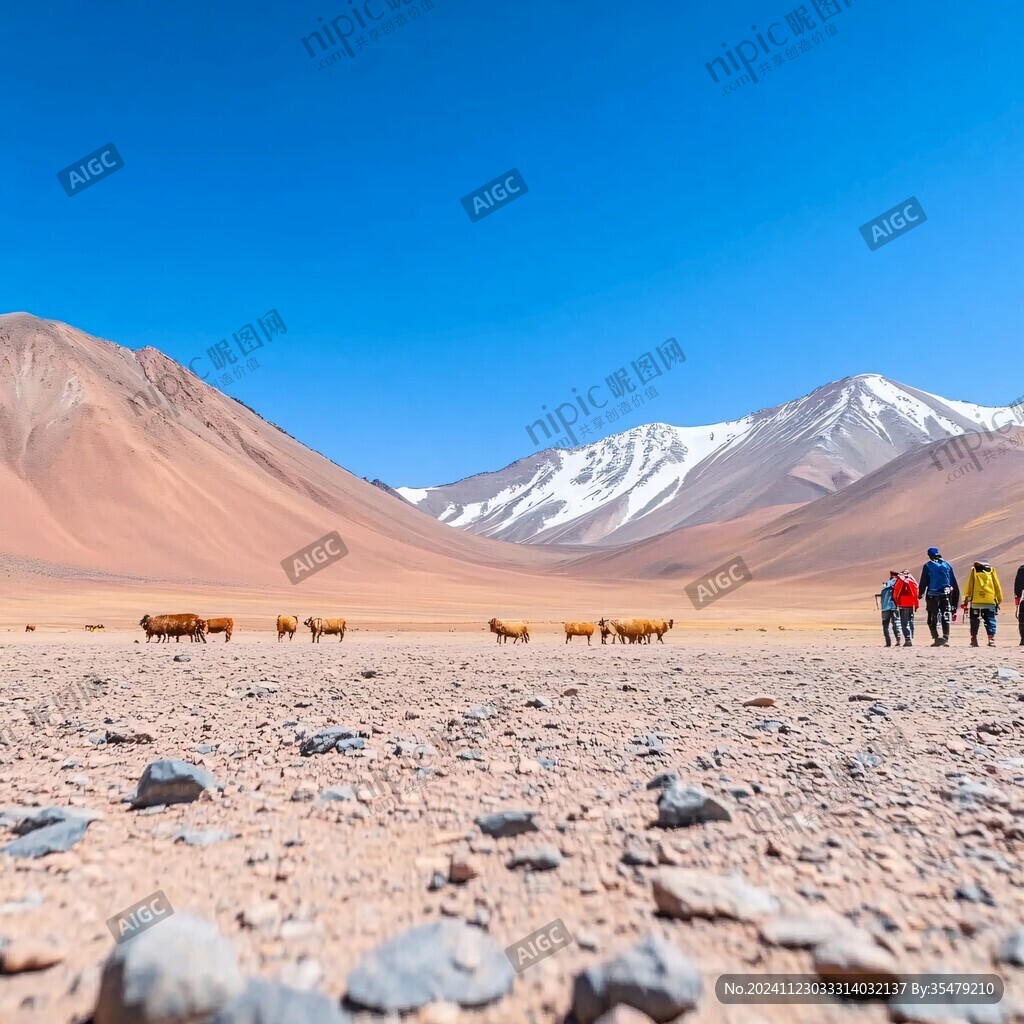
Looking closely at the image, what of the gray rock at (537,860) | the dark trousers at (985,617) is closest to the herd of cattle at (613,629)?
the dark trousers at (985,617)

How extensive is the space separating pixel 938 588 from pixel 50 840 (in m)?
17.4

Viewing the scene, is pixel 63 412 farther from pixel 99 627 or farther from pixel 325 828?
pixel 325 828

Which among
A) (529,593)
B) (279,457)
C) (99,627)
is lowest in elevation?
(529,593)

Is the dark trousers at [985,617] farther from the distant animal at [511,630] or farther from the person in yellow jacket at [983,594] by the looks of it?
the distant animal at [511,630]

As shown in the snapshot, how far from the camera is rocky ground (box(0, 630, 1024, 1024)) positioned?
7.52ft

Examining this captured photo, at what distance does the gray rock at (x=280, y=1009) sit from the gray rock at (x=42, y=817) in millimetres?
2552

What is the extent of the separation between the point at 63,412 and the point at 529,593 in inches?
2872

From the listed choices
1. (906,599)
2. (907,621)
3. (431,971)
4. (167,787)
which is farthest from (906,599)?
(431,971)

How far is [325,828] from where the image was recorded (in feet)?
13.3

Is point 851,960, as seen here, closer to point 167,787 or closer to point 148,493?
point 167,787

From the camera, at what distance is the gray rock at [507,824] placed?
12.5 feet

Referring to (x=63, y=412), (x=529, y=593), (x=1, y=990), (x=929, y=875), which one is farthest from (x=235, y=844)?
(x=63, y=412)

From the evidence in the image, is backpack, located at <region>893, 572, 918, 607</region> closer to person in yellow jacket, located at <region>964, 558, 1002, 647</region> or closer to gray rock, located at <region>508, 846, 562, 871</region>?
person in yellow jacket, located at <region>964, 558, 1002, 647</region>

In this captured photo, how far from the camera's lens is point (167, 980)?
7.04 feet
